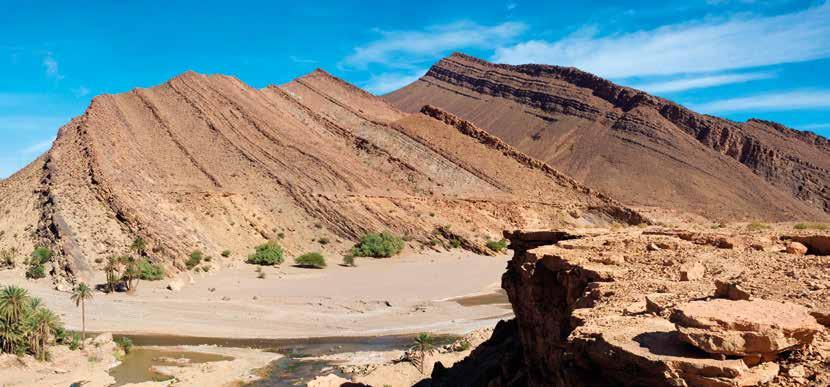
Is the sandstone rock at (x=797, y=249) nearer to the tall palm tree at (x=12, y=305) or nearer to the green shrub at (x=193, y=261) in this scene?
the tall palm tree at (x=12, y=305)

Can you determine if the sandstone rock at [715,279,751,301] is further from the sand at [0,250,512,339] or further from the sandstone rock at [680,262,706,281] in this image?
the sand at [0,250,512,339]

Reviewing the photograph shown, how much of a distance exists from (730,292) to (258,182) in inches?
1945

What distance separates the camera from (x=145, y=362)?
2572 cm

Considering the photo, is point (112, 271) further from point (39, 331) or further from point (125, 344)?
point (39, 331)

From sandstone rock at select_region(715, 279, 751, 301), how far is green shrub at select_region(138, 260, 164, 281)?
118 feet

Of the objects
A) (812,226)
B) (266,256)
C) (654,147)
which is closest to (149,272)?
(266,256)

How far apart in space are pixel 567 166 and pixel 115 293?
5712 centimetres

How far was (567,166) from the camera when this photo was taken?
80875mm

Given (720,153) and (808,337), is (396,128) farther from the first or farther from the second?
(808,337)

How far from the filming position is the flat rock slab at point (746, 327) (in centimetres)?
580

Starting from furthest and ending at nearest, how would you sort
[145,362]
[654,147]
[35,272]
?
[654,147], [35,272], [145,362]

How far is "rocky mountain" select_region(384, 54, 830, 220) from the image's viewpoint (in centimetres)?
7162

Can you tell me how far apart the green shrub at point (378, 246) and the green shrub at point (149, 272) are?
13.6 metres

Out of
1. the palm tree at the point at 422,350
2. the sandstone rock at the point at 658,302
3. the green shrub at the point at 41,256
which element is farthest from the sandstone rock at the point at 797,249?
the green shrub at the point at 41,256
